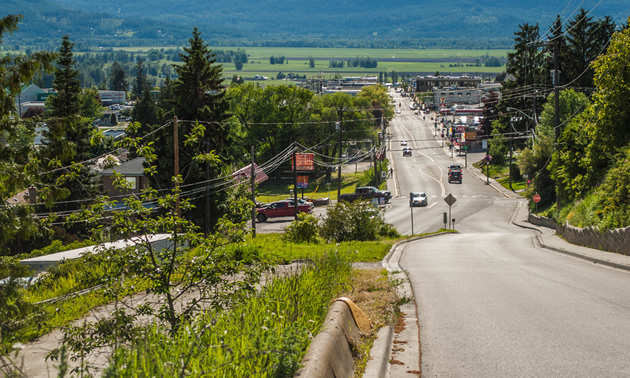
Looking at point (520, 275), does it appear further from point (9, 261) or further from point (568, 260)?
point (9, 261)

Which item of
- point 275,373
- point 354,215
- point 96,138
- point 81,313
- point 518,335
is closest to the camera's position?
point 275,373

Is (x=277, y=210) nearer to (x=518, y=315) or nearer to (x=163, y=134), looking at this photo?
(x=163, y=134)

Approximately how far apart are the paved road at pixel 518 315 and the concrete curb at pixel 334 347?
72cm

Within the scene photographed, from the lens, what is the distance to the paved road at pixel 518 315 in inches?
314

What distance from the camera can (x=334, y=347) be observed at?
708cm

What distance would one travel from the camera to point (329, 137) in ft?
338

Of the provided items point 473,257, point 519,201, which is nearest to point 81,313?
point 473,257

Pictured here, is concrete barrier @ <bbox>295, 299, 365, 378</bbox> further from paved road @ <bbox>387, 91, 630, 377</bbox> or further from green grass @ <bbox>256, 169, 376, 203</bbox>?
green grass @ <bbox>256, 169, 376, 203</bbox>

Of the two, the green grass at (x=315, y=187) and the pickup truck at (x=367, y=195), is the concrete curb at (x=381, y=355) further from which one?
the green grass at (x=315, y=187)

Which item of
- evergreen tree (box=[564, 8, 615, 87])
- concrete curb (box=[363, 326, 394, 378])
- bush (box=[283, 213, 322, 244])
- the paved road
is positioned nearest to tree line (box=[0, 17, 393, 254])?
concrete curb (box=[363, 326, 394, 378])

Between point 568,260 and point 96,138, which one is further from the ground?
point 96,138

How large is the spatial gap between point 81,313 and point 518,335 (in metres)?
7.86

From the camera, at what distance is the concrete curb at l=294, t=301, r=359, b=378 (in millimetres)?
6184

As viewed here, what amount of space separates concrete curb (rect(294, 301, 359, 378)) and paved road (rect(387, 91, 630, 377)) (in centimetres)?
72
